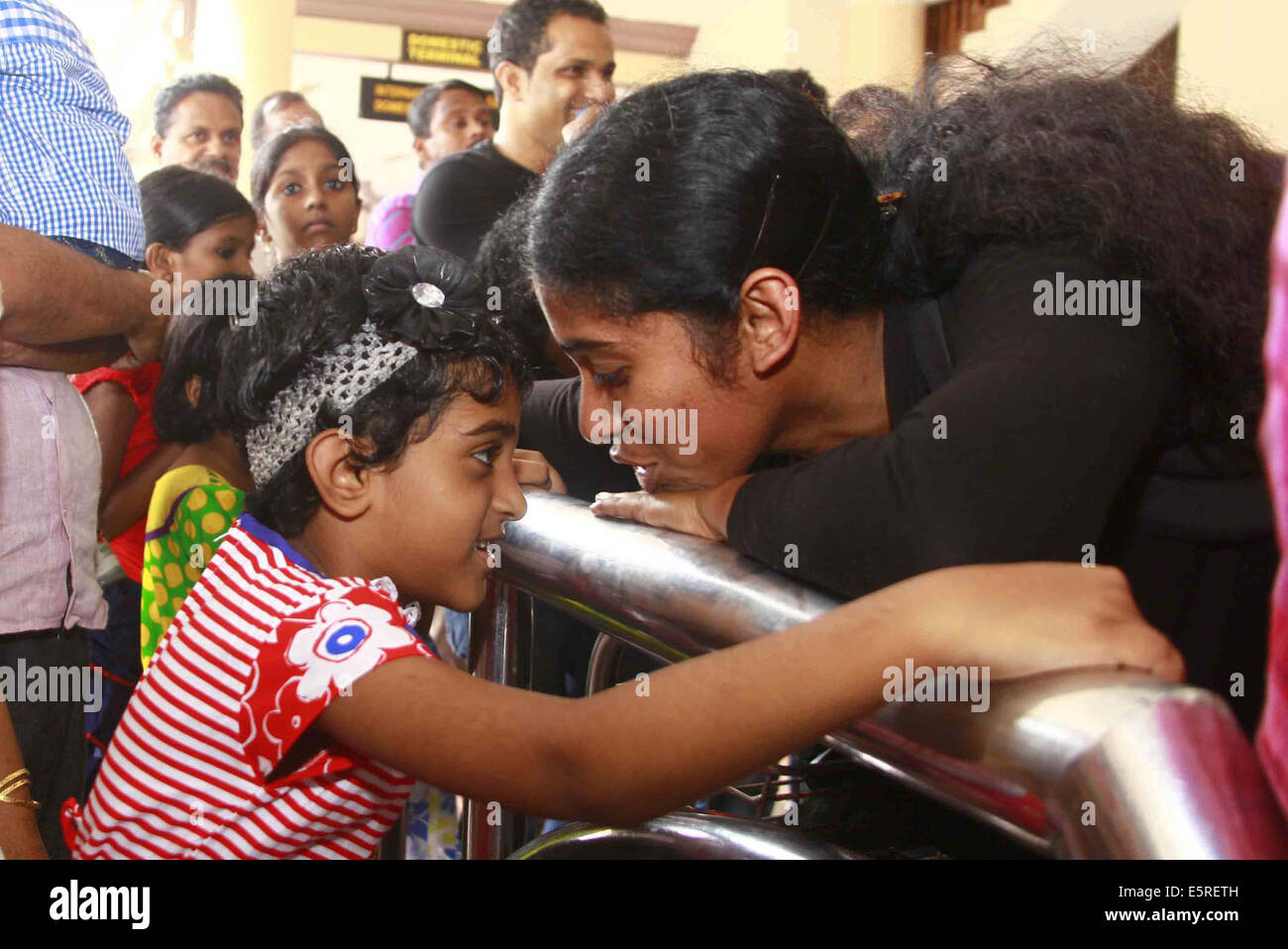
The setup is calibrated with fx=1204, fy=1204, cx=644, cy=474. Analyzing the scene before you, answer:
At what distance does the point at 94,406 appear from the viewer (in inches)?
92.0

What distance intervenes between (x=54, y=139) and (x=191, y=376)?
0.94 meters

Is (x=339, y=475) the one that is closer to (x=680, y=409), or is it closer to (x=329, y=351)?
(x=329, y=351)

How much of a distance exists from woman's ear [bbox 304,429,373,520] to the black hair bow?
16 centimetres

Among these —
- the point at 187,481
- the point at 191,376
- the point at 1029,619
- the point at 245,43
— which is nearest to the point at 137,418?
the point at 191,376

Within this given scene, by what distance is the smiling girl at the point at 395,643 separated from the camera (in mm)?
650

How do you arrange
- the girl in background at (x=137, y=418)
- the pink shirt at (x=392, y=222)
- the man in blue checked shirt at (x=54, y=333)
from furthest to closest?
1. the pink shirt at (x=392, y=222)
2. the girl in background at (x=137, y=418)
3. the man in blue checked shirt at (x=54, y=333)

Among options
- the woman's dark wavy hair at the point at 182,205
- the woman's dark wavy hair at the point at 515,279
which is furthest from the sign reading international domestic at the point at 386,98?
the woman's dark wavy hair at the point at 515,279

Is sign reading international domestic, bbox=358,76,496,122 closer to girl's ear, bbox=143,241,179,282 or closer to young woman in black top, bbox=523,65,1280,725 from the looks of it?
girl's ear, bbox=143,241,179,282

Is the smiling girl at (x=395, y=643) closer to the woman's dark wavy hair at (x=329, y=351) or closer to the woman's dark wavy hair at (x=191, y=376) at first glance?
the woman's dark wavy hair at (x=329, y=351)

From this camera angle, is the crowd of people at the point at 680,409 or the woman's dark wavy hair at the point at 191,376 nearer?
the crowd of people at the point at 680,409

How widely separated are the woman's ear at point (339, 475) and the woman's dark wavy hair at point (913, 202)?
31 cm

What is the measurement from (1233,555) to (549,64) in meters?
2.58
